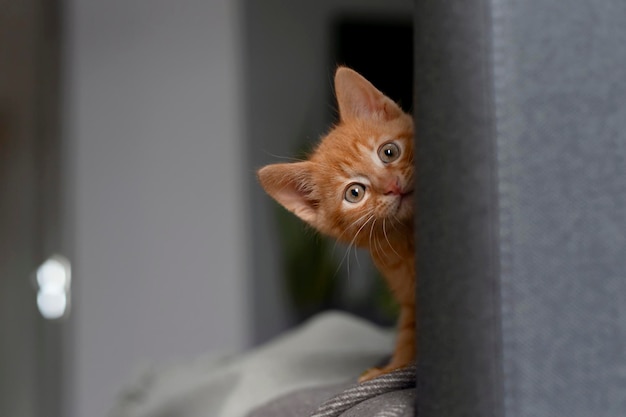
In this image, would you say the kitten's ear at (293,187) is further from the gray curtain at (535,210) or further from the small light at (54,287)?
the small light at (54,287)

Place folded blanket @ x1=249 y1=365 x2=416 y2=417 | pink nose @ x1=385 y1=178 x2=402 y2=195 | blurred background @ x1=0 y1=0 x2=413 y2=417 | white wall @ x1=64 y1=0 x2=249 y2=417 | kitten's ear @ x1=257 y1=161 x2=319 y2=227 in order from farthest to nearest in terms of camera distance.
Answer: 1. white wall @ x1=64 y1=0 x2=249 y2=417
2. blurred background @ x1=0 y1=0 x2=413 y2=417
3. kitten's ear @ x1=257 y1=161 x2=319 y2=227
4. pink nose @ x1=385 y1=178 x2=402 y2=195
5. folded blanket @ x1=249 y1=365 x2=416 y2=417

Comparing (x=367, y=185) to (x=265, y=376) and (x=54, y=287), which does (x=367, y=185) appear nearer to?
(x=265, y=376)

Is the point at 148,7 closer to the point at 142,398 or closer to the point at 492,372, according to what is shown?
the point at 142,398

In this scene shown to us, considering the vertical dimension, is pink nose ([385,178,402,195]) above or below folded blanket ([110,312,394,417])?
above

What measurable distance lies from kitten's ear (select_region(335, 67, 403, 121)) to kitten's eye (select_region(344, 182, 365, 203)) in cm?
11

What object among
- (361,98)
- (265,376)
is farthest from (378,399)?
(265,376)

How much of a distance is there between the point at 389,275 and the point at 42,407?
9.04 feet

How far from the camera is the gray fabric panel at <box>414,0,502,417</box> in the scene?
0.69m

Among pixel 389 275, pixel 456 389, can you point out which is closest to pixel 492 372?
pixel 456 389

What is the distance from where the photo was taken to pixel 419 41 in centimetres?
76

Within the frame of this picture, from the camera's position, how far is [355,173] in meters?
1.08

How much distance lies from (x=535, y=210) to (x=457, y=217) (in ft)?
0.22

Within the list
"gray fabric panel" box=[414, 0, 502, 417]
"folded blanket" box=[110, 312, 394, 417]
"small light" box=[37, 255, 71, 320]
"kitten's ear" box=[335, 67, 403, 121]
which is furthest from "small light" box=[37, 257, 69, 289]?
"gray fabric panel" box=[414, 0, 502, 417]

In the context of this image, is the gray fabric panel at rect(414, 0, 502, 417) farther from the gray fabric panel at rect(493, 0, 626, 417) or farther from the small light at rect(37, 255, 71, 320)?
the small light at rect(37, 255, 71, 320)
